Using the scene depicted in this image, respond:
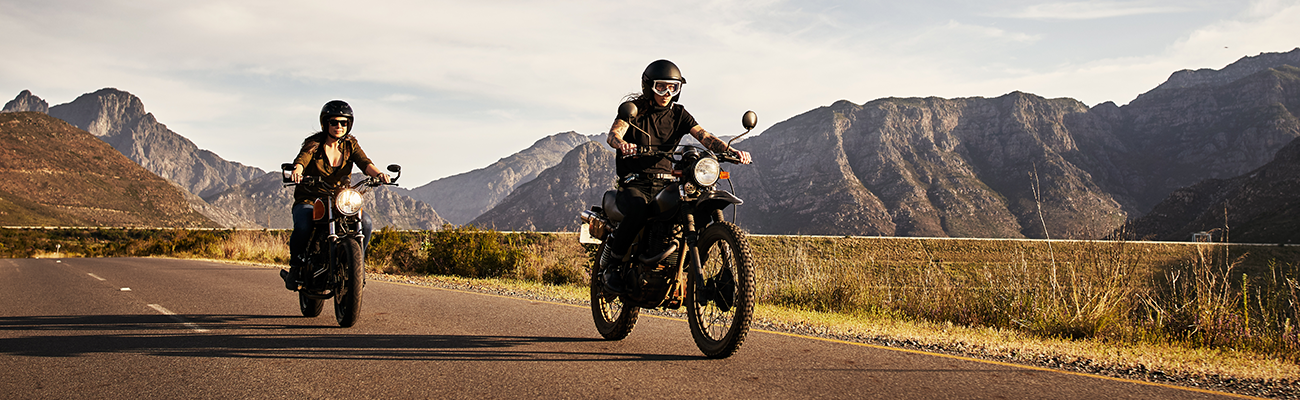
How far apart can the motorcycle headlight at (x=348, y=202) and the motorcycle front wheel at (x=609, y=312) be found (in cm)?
248

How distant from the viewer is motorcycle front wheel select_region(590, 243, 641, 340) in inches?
243

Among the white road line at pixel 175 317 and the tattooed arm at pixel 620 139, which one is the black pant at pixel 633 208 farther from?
the white road line at pixel 175 317

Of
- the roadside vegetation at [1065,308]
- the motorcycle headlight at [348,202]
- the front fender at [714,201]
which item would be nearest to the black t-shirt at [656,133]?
the front fender at [714,201]

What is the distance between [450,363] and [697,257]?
6.09 ft

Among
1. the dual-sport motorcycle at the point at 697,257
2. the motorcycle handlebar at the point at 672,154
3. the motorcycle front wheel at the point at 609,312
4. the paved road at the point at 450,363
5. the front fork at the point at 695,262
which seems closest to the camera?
the paved road at the point at 450,363

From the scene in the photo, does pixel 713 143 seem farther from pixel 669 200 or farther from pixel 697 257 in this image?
pixel 697 257

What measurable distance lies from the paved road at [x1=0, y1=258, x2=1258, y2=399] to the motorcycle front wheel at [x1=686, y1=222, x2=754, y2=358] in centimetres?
17

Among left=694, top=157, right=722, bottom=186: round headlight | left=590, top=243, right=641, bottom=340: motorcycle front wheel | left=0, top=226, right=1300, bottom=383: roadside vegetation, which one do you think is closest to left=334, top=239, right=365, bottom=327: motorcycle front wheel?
left=590, top=243, right=641, bottom=340: motorcycle front wheel

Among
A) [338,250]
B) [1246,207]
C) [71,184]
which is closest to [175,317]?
[338,250]

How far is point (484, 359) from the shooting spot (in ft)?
17.5

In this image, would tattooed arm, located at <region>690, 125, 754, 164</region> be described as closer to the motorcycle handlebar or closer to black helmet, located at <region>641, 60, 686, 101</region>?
the motorcycle handlebar

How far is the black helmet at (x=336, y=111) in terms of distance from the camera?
763cm

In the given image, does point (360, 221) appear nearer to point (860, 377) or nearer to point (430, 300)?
point (430, 300)

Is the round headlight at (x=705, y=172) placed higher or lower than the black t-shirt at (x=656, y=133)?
lower
